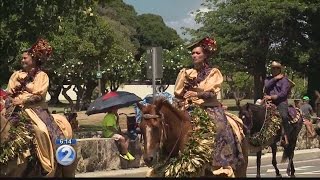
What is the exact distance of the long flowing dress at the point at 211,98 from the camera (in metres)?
8.61

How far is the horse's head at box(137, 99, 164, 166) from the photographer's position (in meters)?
7.43

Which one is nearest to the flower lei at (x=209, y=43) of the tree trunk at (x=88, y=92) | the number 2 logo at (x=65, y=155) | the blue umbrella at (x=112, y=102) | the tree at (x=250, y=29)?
the number 2 logo at (x=65, y=155)

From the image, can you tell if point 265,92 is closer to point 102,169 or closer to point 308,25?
point 102,169

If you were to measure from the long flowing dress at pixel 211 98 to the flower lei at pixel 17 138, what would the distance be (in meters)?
1.92

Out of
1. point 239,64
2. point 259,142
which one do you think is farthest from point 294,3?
point 259,142

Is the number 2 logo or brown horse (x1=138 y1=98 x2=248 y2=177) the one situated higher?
brown horse (x1=138 y1=98 x2=248 y2=177)

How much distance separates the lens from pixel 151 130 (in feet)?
24.7

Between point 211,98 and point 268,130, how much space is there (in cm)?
578

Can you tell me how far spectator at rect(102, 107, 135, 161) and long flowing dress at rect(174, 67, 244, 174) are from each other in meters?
8.21

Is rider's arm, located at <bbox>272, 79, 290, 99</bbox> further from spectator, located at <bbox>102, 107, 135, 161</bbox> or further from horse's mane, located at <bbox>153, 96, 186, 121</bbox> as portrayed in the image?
horse's mane, located at <bbox>153, 96, 186, 121</bbox>

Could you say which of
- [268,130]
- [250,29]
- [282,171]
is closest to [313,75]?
[250,29]

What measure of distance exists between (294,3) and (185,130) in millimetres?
33348

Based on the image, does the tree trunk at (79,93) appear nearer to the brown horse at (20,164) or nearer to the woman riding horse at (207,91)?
the brown horse at (20,164)

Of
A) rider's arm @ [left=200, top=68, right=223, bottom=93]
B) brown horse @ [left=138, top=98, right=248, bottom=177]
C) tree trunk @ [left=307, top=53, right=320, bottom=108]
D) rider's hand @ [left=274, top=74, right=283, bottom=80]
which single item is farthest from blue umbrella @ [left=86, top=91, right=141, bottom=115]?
tree trunk @ [left=307, top=53, right=320, bottom=108]
